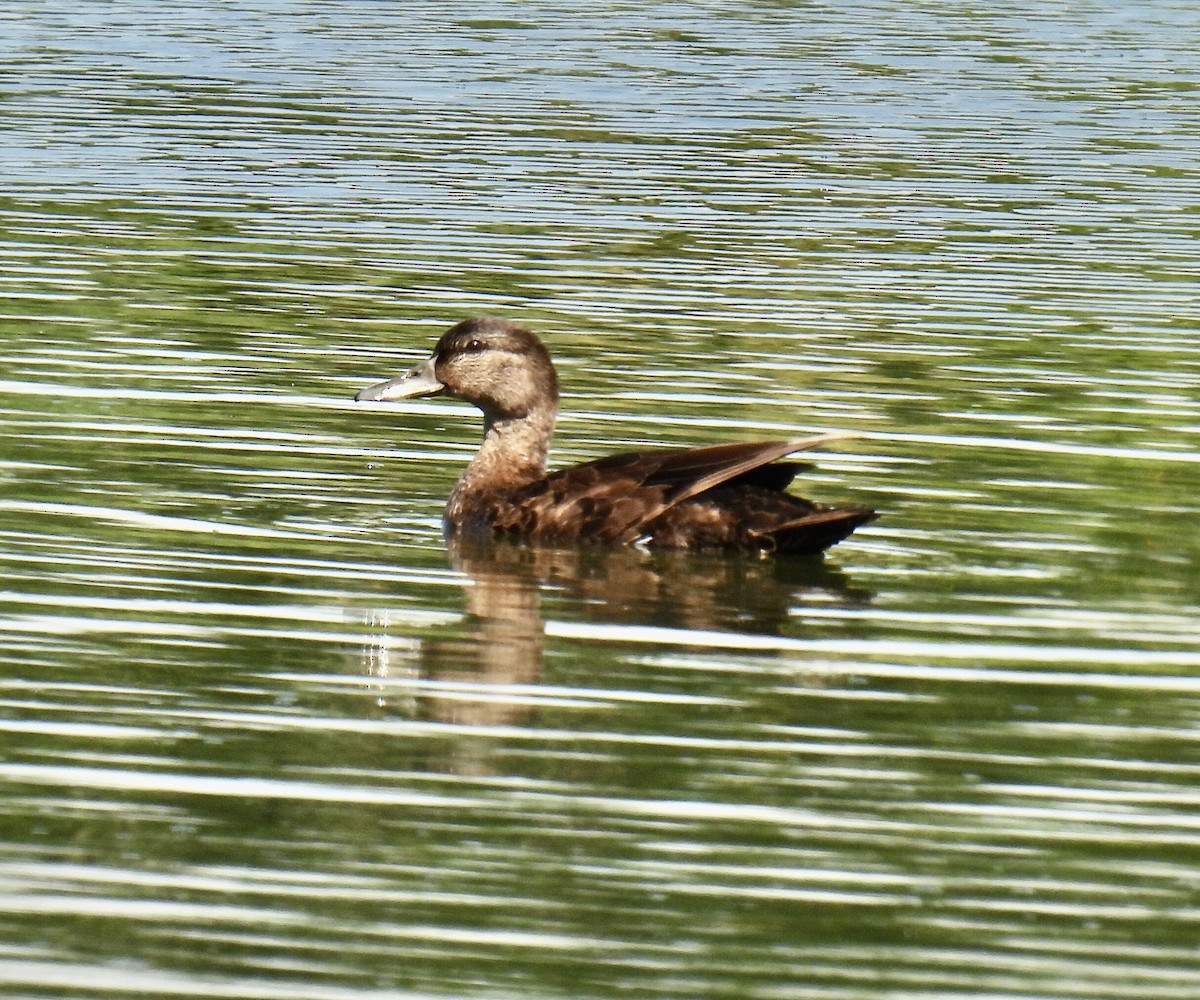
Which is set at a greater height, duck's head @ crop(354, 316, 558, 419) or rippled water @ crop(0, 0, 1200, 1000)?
duck's head @ crop(354, 316, 558, 419)

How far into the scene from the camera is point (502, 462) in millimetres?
12484

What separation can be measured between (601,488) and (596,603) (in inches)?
45.1

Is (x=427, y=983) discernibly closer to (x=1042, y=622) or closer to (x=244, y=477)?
(x=1042, y=622)

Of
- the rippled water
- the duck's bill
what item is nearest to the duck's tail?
the rippled water

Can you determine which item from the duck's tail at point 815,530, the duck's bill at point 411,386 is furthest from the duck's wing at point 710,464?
the duck's bill at point 411,386

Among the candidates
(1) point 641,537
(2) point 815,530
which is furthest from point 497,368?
(2) point 815,530

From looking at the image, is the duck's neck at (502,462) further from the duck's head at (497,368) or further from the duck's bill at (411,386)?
the duck's bill at (411,386)

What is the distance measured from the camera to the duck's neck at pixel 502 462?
1203cm

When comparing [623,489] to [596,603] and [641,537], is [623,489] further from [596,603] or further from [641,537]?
[596,603]

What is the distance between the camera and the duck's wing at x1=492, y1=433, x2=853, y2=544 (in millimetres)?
11039

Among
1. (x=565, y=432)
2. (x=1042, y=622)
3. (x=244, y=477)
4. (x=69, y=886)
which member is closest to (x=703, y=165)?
(x=565, y=432)

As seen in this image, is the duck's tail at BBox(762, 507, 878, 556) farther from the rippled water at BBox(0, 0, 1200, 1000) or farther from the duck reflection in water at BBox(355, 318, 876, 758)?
the rippled water at BBox(0, 0, 1200, 1000)

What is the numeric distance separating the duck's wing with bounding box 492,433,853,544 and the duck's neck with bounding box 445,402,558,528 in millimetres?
192

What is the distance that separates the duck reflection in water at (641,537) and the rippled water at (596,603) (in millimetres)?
60
